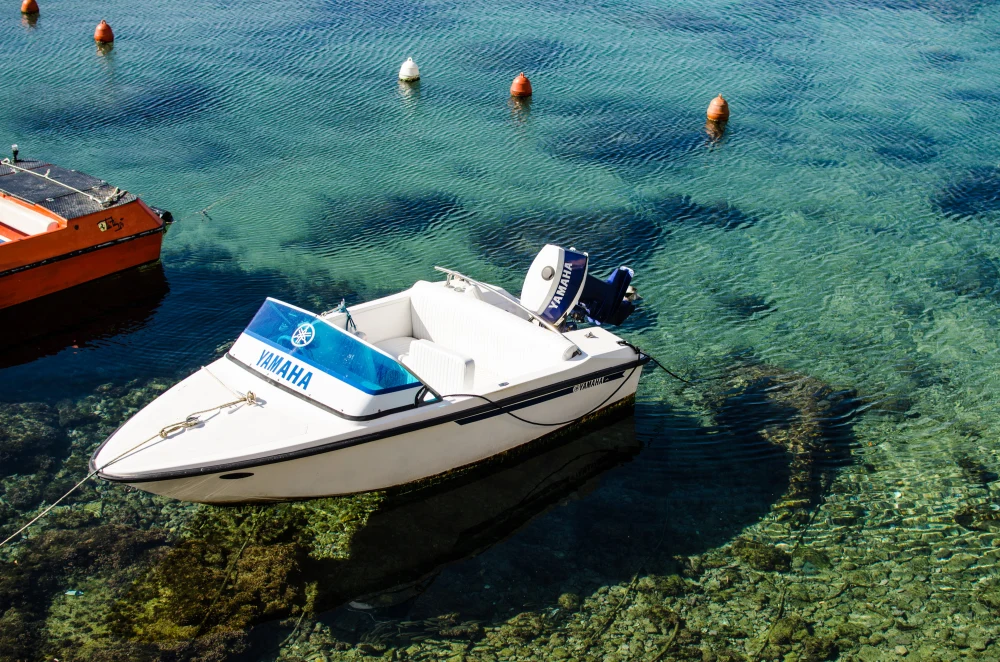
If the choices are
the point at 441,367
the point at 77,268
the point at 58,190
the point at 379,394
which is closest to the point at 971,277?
the point at 441,367

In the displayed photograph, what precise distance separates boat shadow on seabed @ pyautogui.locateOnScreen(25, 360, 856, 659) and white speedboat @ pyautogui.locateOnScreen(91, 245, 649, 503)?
1.39 feet

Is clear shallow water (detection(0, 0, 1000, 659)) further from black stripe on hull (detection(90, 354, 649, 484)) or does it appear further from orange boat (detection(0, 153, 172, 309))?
black stripe on hull (detection(90, 354, 649, 484))

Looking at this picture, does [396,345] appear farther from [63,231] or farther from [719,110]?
[719,110]

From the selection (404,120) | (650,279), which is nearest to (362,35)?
(404,120)

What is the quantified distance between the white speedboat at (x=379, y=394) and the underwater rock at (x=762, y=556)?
240 centimetres

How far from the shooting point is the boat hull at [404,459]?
848cm

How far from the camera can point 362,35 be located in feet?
83.0

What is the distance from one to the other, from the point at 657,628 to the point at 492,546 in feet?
6.09

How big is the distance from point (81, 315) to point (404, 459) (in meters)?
6.68

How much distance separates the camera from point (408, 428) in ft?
29.6

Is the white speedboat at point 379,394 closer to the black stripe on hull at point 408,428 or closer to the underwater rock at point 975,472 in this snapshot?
the black stripe on hull at point 408,428

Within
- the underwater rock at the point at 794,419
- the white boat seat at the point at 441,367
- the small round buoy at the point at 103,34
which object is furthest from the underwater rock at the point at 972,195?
the small round buoy at the point at 103,34

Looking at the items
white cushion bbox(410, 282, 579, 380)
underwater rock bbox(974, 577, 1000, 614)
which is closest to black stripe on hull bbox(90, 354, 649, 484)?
white cushion bbox(410, 282, 579, 380)

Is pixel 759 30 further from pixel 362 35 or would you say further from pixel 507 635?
pixel 507 635
